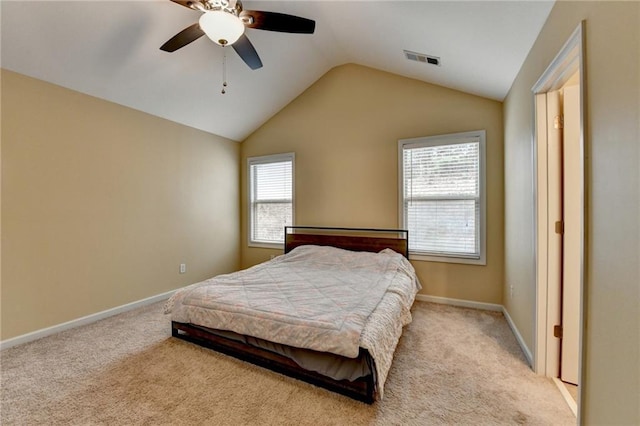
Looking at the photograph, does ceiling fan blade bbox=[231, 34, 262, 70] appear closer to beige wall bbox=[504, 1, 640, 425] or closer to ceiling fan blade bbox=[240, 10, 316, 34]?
ceiling fan blade bbox=[240, 10, 316, 34]

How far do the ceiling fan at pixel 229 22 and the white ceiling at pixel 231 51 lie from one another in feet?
2.28

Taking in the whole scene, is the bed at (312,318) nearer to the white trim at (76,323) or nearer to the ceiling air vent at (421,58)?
the white trim at (76,323)

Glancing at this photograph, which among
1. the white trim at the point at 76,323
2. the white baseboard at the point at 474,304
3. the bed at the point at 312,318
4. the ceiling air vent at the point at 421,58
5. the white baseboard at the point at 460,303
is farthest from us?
the white baseboard at the point at 460,303

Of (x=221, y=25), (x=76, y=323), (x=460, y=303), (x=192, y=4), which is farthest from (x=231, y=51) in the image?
(x=460, y=303)

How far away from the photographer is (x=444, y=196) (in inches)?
133

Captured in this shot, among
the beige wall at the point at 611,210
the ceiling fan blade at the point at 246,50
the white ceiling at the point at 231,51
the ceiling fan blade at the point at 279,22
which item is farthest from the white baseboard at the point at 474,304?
the ceiling fan blade at the point at 246,50

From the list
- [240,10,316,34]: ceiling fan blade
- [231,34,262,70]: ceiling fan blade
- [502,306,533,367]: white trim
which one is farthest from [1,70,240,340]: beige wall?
[502,306,533,367]: white trim

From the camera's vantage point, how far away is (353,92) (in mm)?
3871

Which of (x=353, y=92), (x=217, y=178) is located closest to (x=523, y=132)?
(x=353, y=92)

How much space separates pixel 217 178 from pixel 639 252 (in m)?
4.49

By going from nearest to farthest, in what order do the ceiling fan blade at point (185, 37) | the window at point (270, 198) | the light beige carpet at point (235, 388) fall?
the light beige carpet at point (235, 388)
the ceiling fan blade at point (185, 37)
the window at point (270, 198)

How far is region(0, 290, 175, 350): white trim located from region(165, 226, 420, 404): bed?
1122mm

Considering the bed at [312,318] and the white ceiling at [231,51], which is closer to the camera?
the bed at [312,318]

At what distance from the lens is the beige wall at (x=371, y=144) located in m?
3.18
